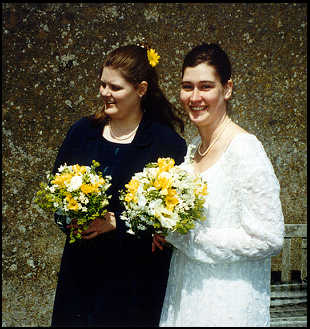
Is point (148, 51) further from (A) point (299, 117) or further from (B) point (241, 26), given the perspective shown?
(A) point (299, 117)

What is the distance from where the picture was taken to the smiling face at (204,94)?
1971 millimetres

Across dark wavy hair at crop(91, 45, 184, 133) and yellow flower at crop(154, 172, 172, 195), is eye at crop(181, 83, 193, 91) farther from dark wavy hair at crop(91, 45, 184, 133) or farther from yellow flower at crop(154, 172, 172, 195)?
yellow flower at crop(154, 172, 172, 195)

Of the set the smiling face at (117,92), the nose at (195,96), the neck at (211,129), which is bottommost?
the neck at (211,129)

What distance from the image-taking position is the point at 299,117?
12.0 feet

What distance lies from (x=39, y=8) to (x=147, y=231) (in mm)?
2331

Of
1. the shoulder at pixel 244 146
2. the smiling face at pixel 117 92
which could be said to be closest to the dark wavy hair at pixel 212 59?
the shoulder at pixel 244 146

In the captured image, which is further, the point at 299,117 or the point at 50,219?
the point at 299,117

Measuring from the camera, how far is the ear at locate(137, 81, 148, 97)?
2405 mm

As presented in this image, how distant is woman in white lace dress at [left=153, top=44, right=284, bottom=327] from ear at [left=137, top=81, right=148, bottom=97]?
432 mm

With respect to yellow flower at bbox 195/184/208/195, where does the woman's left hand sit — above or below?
below

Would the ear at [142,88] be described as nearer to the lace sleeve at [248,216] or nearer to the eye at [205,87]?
the eye at [205,87]

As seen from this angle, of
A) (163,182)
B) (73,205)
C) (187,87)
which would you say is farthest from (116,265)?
(187,87)

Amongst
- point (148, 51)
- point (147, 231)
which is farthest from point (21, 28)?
point (147, 231)

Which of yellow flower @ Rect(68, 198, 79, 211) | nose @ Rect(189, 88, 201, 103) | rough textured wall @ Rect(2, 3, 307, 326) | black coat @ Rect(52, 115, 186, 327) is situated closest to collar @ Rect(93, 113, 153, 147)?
black coat @ Rect(52, 115, 186, 327)
